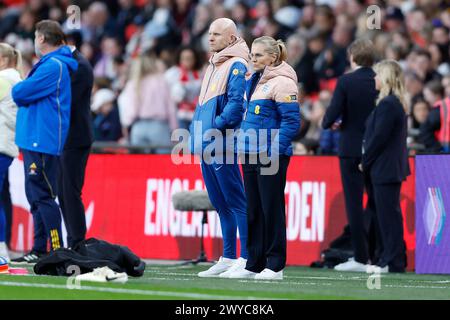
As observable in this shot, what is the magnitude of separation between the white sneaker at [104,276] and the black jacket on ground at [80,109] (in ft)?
10.4

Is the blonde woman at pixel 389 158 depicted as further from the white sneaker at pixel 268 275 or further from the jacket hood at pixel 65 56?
the jacket hood at pixel 65 56

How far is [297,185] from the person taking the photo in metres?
14.2

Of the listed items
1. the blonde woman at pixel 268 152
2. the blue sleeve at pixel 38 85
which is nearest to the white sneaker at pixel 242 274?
the blonde woman at pixel 268 152

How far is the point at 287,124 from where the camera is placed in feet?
34.9

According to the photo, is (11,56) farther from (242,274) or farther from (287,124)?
(242,274)

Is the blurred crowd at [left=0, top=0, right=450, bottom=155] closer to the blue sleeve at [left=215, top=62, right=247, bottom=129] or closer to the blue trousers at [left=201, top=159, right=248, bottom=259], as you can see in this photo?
the blue trousers at [left=201, top=159, right=248, bottom=259]

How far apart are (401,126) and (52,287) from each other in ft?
16.5

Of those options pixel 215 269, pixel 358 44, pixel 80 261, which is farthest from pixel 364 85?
pixel 80 261

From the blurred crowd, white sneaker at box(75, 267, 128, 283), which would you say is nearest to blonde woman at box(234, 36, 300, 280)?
white sneaker at box(75, 267, 128, 283)

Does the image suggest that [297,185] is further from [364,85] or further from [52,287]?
[52,287]

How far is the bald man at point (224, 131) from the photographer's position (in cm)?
1093

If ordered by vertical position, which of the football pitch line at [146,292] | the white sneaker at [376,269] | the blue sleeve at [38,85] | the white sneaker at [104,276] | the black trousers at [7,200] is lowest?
the white sneaker at [376,269]

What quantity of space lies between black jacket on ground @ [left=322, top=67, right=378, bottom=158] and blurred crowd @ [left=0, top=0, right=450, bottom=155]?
1323 mm
